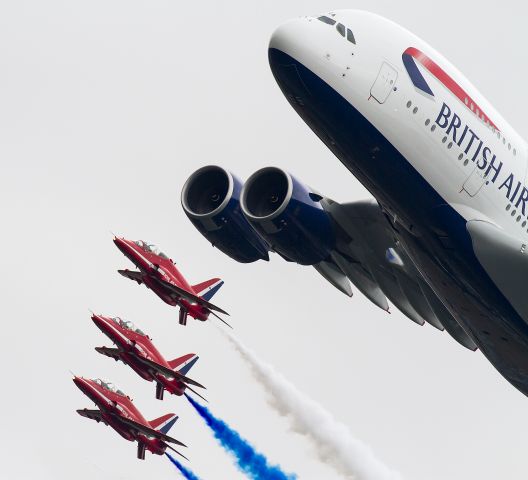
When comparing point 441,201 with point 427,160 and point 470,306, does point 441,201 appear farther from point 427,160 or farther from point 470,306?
point 470,306

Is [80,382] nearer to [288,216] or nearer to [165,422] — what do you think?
[165,422]

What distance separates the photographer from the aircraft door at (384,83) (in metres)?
29.5

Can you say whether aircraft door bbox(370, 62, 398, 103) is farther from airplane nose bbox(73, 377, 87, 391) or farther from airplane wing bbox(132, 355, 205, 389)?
airplane nose bbox(73, 377, 87, 391)

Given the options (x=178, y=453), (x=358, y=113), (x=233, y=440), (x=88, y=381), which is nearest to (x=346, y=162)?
(x=358, y=113)

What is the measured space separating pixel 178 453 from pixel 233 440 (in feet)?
20.3

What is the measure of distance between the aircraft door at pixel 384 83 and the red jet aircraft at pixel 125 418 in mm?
26325

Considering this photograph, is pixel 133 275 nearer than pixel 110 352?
Yes

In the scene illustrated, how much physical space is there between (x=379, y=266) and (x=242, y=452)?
42.6 feet

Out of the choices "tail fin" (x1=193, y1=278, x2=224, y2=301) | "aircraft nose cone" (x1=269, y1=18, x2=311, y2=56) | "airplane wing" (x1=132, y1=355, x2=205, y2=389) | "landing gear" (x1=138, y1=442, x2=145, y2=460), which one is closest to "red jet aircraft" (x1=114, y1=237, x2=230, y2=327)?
"tail fin" (x1=193, y1=278, x2=224, y2=301)

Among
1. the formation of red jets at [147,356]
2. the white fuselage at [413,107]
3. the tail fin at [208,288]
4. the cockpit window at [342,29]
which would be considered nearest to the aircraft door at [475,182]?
the white fuselage at [413,107]

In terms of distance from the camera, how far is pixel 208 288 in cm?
5275

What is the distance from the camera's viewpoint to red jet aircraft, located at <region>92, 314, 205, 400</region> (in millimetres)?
52656

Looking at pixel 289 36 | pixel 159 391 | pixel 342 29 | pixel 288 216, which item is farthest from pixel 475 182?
pixel 159 391

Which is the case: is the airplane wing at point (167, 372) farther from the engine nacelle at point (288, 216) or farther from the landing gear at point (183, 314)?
the engine nacelle at point (288, 216)
